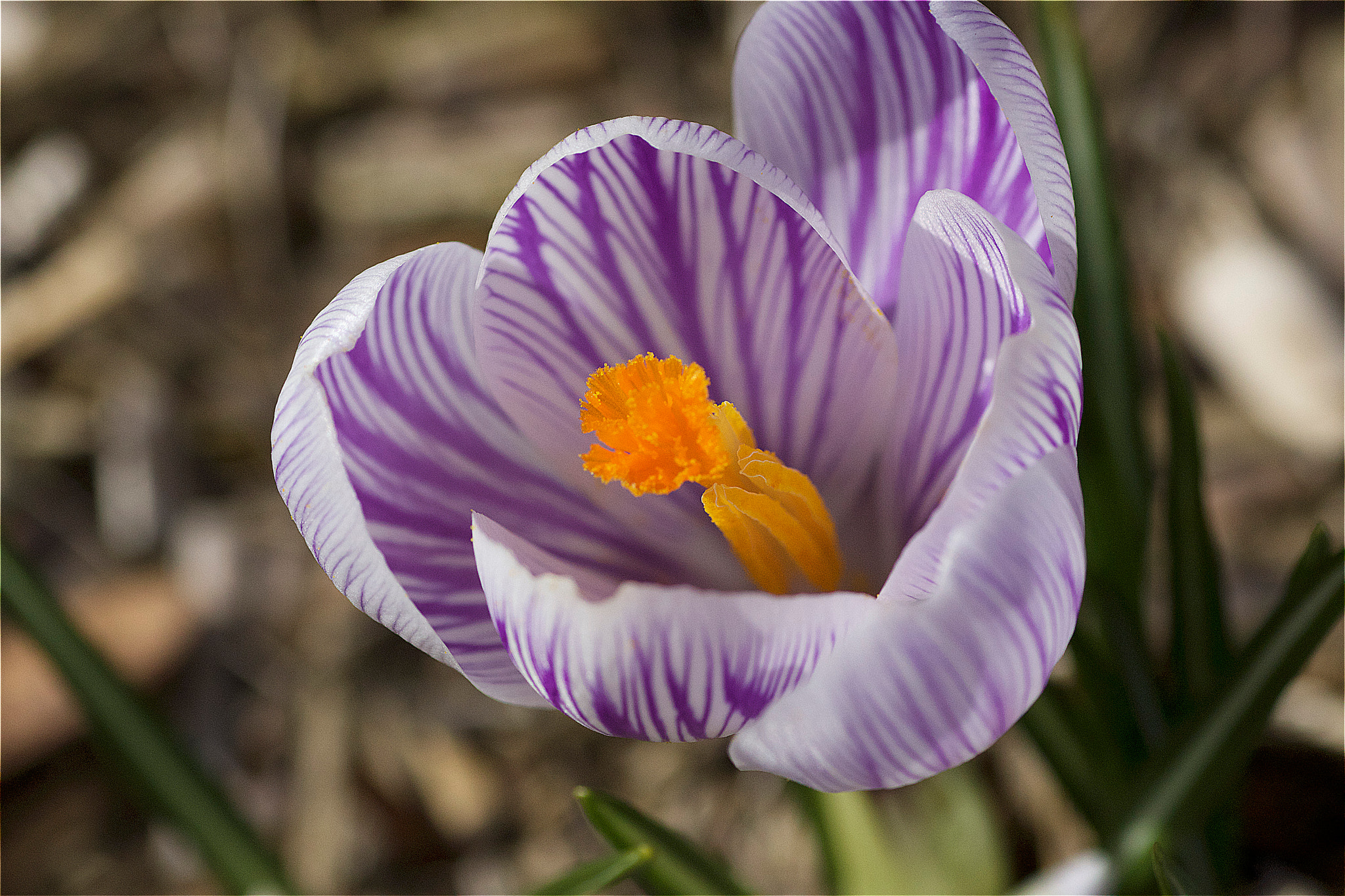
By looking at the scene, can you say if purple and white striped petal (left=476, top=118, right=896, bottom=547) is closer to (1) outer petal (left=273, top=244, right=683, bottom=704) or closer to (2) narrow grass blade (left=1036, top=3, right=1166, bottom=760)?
(1) outer petal (left=273, top=244, right=683, bottom=704)

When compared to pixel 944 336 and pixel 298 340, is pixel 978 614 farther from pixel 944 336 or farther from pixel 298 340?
pixel 298 340

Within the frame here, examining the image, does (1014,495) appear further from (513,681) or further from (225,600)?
(225,600)

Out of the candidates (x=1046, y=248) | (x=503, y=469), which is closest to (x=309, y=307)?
(x=503, y=469)

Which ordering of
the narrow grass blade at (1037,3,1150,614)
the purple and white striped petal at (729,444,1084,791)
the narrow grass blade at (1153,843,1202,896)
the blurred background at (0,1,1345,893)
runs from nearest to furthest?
the purple and white striped petal at (729,444,1084,791) → the narrow grass blade at (1153,843,1202,896) → the narrow grass blade at (1037,3,1150,614) → the blurred background at (0,1,1345,893)

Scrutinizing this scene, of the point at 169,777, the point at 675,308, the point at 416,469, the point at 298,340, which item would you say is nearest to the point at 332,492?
the point at 416,469

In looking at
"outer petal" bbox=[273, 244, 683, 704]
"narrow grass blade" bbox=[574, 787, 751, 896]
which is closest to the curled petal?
"outer petal" bbox=[273, 244, 683, 704]

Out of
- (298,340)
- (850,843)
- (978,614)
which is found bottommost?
(850,843)
